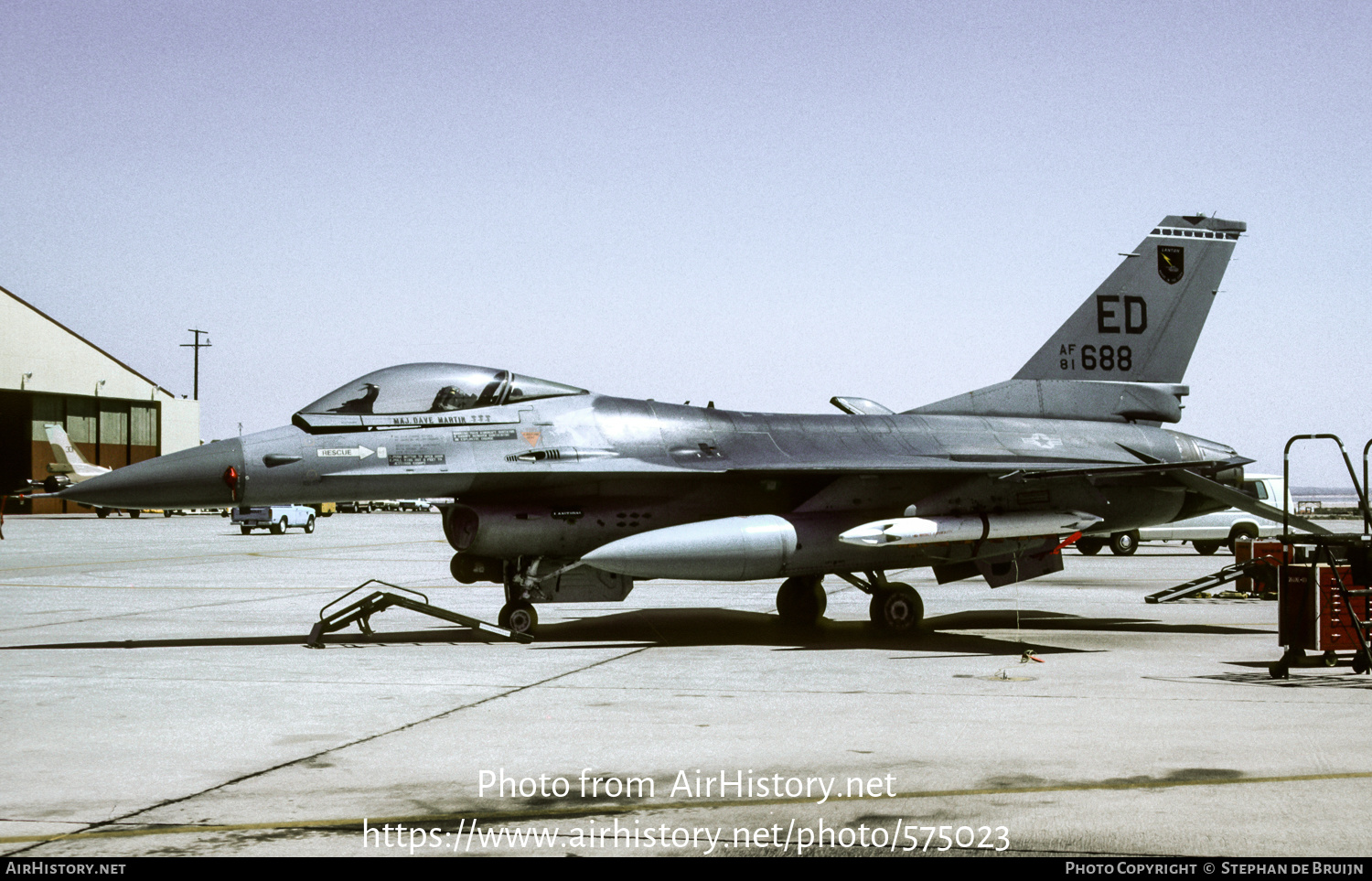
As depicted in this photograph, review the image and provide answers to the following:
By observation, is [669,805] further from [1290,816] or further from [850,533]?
[850,533]

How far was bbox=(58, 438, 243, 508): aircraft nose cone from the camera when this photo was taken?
1182cm

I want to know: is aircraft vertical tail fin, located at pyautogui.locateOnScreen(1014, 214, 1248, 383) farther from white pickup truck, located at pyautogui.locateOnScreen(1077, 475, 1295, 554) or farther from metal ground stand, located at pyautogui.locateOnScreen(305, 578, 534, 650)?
white pickup truck, located at pyautogui.locateOnScreen(1077, 475, 1295, 554)

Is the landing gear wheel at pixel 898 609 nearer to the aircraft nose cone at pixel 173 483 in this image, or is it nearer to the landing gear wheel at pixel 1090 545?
the aircraft nose cone at pixel 173 483

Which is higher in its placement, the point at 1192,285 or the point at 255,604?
the point at 1192,285

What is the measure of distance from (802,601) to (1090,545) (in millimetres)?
19442

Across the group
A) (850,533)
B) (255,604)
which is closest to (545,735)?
(850,533)

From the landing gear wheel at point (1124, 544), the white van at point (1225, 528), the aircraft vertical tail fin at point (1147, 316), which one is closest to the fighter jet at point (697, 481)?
the aircraft vertical tail fin at point (1147, 316)

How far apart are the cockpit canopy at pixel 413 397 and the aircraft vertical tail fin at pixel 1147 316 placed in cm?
732

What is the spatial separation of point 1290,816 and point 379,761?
484 centimetres

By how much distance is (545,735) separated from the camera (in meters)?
7.70

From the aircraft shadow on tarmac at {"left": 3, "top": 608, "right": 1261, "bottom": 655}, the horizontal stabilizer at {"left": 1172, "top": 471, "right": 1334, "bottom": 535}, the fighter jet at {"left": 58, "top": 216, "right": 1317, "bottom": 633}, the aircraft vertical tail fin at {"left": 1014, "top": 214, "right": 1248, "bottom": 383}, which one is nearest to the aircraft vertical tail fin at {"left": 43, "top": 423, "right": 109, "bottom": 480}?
the aircraft shadow on tarmac at {"left": 3, "top": 608, "right": 1261, "bottom": 655}

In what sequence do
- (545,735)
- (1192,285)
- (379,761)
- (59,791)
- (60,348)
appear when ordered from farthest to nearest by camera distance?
(60,348) → (1192,285) → (545,735) → (379,761) → (59,791)

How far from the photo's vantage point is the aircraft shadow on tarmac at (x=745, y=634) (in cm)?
1293

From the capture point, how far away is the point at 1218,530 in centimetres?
3109
